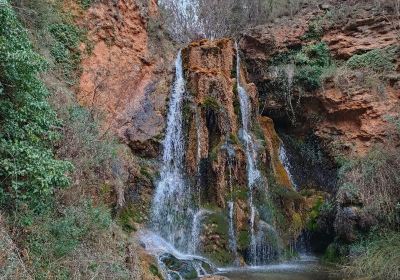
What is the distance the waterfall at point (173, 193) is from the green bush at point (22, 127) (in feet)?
16.1

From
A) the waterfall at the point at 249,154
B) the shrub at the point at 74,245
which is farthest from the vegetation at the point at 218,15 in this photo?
the shrub at the point at 74,245

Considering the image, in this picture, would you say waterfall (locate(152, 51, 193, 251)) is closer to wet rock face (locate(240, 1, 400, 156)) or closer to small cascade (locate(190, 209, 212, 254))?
small cascade (locate(190, 209, 212, 254))

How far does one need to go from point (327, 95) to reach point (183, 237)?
7.41 m

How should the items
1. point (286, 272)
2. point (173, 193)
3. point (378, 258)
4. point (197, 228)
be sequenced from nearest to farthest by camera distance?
point (378, 258) → point (286, 272) → point (197, 228) → point (173, 193)

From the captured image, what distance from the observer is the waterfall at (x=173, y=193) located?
1037 cm

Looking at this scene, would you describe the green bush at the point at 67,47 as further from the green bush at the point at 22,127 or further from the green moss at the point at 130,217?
the green bush at the point at 22,127

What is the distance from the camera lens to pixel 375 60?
13.5m

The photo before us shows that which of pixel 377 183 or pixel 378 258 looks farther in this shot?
pixel 377 183

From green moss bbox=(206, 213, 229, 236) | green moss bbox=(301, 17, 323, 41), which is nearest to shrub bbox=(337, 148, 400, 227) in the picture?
green moss bbox=(206, 213, 229, 236)

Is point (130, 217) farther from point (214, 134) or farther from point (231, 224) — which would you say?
point (214, 134)

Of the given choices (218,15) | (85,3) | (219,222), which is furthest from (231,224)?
(218,15)

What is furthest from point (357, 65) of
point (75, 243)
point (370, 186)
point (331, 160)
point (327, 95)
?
point (75, 243)

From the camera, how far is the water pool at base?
8688mm

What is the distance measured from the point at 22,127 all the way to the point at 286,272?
657 cm
